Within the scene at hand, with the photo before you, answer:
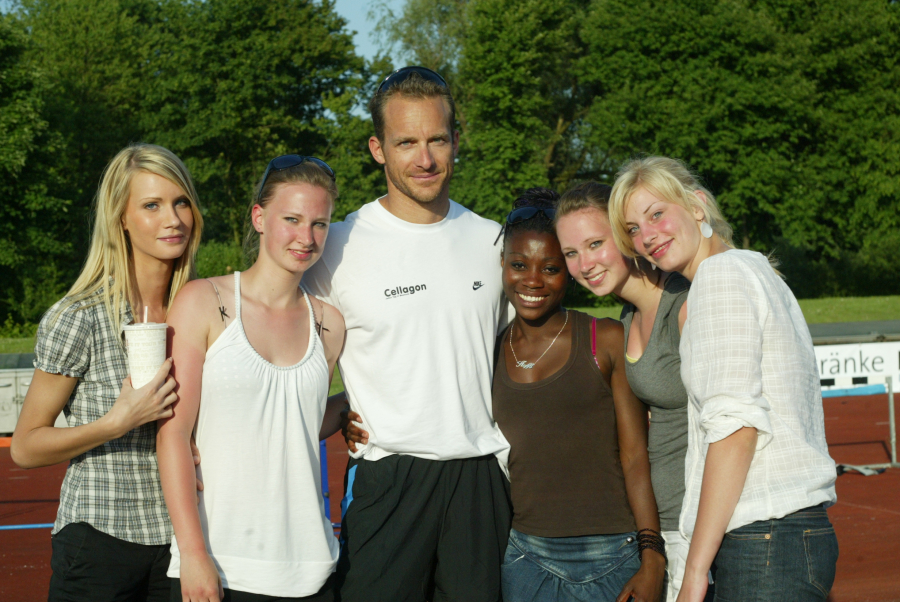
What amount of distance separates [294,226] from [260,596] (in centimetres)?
140

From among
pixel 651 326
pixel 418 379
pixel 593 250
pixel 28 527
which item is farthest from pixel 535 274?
pixel 28 527

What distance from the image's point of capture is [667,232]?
3031 mm

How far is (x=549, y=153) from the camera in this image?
3728 cm

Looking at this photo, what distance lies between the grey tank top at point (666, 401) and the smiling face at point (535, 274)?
0.47 m

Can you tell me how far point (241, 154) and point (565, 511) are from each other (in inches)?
1467

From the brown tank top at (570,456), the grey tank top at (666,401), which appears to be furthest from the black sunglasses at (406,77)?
the grey tank top at (666,401)

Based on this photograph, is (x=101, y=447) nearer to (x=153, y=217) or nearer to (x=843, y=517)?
(x=153, y=217)

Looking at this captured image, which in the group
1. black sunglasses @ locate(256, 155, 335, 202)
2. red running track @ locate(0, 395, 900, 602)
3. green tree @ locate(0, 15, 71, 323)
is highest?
green tree @ locate(0, 15, 71, 323)

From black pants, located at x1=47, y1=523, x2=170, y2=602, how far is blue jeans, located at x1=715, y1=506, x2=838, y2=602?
213 cm

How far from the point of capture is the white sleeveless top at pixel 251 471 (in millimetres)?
3008

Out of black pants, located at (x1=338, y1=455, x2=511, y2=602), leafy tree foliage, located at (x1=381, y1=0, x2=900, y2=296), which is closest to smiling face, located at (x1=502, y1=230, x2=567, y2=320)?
black pants, located at (x1=338, y1=455, x2=511, y2=602)

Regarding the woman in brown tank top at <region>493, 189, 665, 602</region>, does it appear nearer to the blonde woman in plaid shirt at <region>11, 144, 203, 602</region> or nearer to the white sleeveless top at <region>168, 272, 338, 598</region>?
the white sleeveless top at <region>168, 272, 338, 598</region>

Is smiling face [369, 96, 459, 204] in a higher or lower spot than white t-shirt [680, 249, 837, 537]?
higher

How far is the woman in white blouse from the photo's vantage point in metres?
2.63
